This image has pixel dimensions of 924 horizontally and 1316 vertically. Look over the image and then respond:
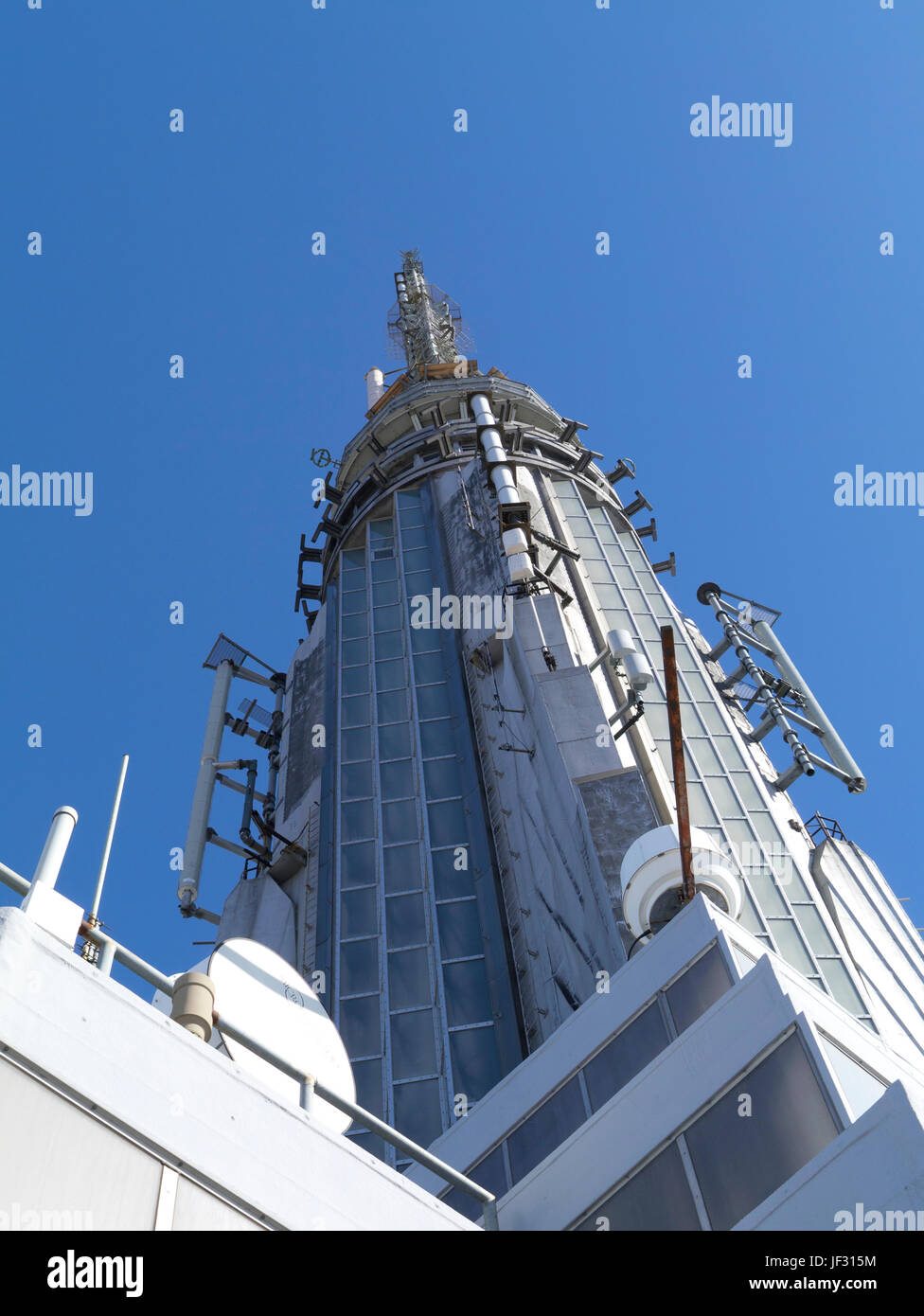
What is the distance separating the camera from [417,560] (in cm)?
4416

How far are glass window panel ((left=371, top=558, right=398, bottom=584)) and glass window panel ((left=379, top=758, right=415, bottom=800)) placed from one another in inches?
413

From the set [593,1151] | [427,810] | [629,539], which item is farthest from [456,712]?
[593,1151]

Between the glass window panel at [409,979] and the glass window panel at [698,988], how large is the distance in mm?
17066

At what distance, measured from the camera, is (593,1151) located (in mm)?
10891

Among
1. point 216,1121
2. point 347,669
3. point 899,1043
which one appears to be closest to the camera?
point 216,1121

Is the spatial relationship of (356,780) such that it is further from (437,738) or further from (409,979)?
(409,979)

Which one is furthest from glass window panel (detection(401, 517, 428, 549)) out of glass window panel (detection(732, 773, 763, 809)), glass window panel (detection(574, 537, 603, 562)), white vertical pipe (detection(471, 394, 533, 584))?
glass window panel (detection(732, 773, 763, 809))

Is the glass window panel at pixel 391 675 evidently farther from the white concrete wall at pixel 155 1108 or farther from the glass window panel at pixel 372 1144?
the white concrete wall at pixel 155 1108

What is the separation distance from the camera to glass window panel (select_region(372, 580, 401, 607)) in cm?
4381

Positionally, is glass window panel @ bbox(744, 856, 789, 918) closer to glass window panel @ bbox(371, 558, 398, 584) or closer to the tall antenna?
glass window panel @ bbox(371, 558, 398, 584)
